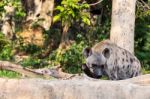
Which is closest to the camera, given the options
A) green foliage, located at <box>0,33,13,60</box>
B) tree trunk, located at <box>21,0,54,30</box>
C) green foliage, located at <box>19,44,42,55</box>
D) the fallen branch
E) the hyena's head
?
the fallen branch

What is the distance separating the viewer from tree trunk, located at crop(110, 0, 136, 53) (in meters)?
11.8

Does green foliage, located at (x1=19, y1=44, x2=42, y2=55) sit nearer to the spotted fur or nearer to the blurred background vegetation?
the blurred background vegetation

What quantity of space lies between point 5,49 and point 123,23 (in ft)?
16.3

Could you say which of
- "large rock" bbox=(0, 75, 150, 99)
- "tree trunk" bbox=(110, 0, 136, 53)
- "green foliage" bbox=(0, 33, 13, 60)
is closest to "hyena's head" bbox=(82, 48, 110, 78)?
"tree trunk" bbox=(110, 0, 136, 53)

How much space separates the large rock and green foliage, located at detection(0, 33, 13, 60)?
8.34 metres

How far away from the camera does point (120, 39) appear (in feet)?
39.0

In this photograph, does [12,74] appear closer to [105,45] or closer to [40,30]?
[105,45]

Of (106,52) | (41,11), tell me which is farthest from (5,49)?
(106,52)

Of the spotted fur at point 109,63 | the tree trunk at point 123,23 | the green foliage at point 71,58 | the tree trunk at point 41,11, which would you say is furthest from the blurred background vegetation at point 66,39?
the spotted fur at point 109,63

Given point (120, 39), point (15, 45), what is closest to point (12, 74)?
point (120, 39)

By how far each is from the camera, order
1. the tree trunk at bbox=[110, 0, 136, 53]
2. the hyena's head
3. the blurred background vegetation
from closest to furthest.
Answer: the hyena's head → the tree trunk at bbox=[110, 0, 136, 53] → the blurred background vegetation

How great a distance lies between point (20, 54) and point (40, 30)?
5.09ft

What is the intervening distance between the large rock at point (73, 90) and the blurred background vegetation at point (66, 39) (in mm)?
7108

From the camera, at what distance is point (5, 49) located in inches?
611
